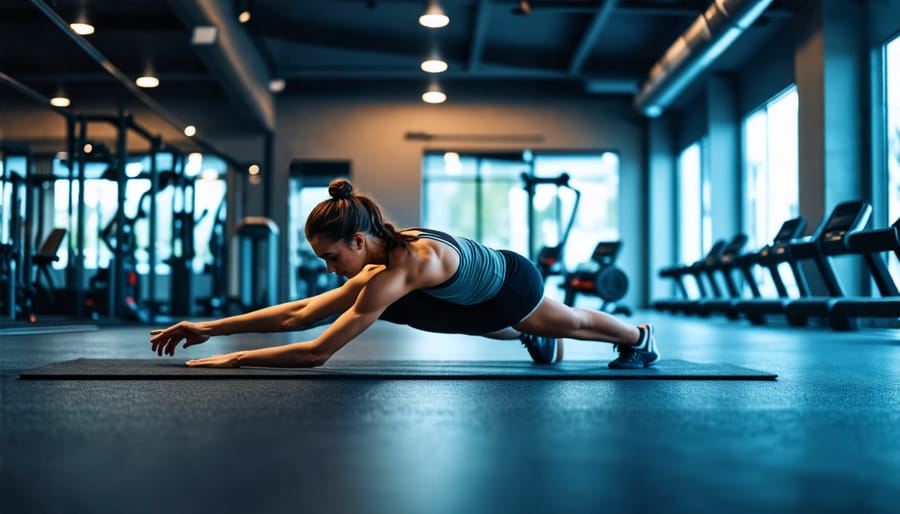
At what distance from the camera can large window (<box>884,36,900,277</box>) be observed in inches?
270

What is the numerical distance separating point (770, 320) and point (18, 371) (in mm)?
7687

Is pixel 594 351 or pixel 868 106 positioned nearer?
pixel 594 351

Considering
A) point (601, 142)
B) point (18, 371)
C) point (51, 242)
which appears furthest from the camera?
point (601, 142)

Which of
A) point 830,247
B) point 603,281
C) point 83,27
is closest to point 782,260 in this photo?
point 830,247

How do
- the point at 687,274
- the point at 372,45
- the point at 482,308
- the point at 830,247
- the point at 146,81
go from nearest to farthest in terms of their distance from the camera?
the point at 482,308 < the point at 830,247 < the point at 372,45 < the point at 687,274 < the point at 146,81

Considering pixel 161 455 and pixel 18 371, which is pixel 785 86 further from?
pixel 161 455

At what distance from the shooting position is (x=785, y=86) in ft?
29.2

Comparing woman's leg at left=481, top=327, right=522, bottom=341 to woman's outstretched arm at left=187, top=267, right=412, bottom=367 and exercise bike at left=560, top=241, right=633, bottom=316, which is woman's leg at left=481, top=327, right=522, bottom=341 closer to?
woman's outstretched arm at left=187, top=267, right=412, bottom=367

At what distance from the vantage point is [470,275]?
243 centimetres

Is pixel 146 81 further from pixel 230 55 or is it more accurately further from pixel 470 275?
pixel 470 275

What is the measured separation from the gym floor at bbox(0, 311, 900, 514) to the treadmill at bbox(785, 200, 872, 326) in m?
3.76

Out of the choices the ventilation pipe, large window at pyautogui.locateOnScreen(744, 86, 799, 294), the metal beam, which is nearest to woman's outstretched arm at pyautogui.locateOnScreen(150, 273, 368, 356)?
the ventilation pipe

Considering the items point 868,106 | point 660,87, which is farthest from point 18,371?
point 660,87

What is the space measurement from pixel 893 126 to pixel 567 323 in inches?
214
